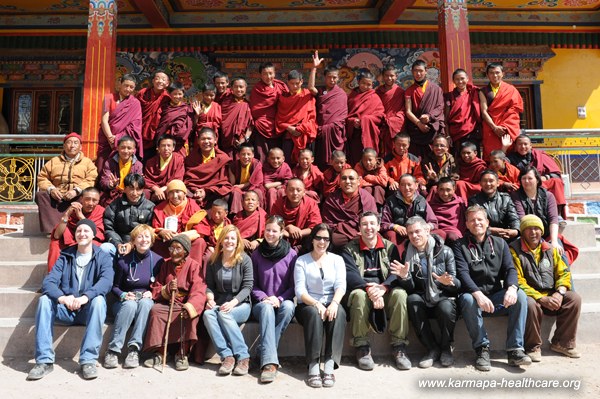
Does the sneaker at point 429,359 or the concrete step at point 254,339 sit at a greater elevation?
the concrete step at point 254,339

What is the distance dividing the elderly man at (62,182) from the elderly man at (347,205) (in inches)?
101

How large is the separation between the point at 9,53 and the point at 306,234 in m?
8.09

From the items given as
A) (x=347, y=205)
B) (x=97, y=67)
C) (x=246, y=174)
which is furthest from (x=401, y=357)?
(x=97, y=67)

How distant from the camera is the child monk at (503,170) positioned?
17.4ft

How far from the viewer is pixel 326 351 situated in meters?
3.79

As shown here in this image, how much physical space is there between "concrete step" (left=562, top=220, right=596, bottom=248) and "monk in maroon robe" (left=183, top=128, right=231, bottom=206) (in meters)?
3.57

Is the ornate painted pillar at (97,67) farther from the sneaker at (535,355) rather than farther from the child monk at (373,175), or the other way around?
the sneaker at (535,355)

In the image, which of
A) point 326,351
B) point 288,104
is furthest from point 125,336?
point 288,104

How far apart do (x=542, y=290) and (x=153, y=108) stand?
15.1 feet

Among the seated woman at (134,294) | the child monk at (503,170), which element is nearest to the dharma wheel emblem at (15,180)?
the seated woman at (134,294)

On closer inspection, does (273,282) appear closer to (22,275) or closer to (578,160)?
(22,275)

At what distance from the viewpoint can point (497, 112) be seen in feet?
20.2

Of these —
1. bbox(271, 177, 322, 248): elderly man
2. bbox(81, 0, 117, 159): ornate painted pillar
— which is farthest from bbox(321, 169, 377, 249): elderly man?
bbox(81, 0, 117, 159): ornate painted pillar

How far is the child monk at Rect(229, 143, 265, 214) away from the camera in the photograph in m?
5.36
